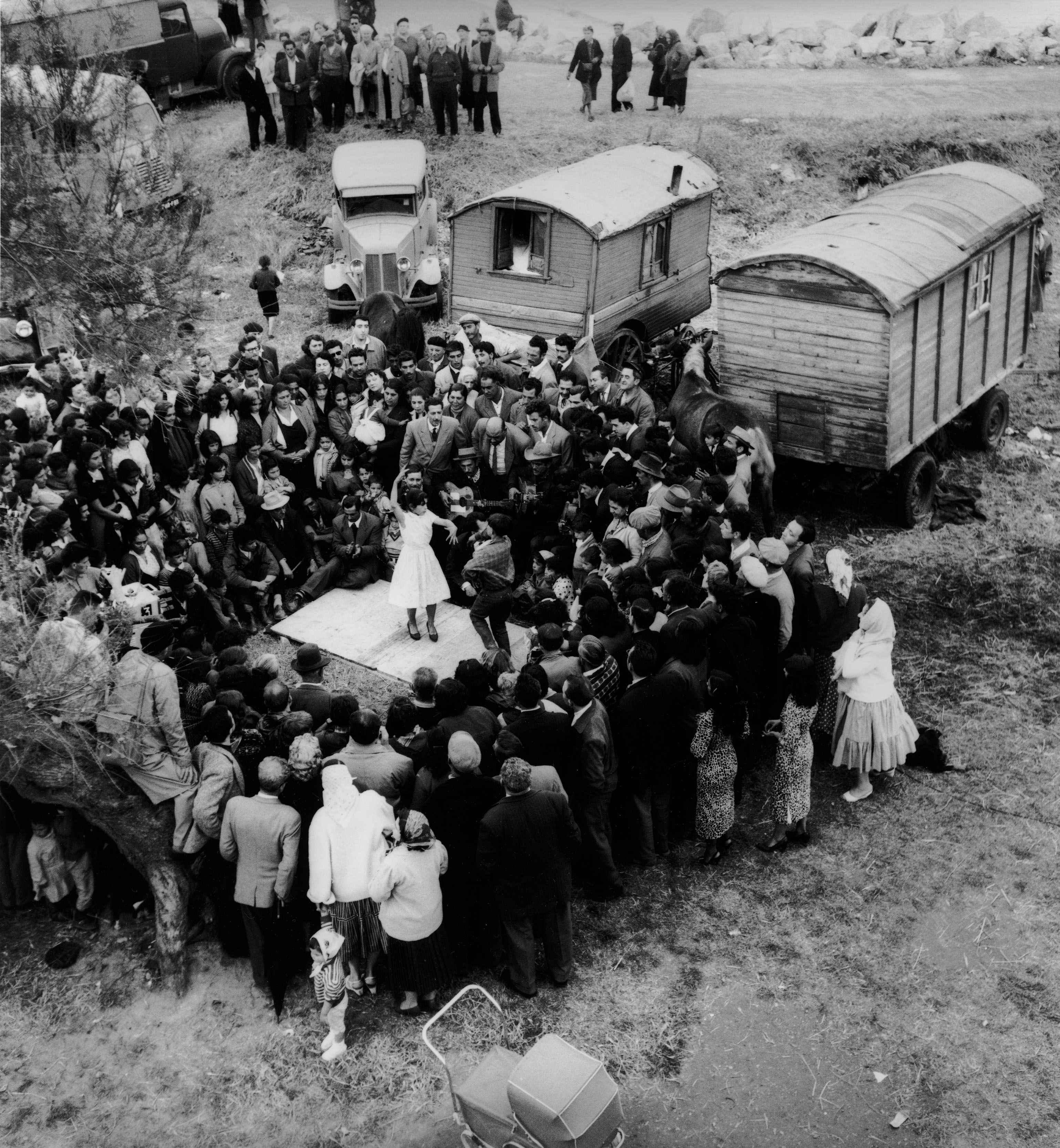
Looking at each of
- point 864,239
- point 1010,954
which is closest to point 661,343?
point 864,239

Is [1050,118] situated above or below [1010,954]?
above

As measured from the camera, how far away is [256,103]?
22.1 m

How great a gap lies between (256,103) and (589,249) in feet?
35.4

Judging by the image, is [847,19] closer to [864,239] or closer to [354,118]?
[354,118]

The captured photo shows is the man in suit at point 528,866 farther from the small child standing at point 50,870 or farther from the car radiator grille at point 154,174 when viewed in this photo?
the car radiator grille at point 154,174

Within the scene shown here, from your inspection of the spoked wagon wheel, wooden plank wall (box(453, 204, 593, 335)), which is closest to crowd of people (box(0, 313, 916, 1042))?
wooden plank wall (box(453, 204, 593, 335))

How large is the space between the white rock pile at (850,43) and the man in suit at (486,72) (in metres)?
7.64

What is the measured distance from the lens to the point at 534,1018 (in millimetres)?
6879

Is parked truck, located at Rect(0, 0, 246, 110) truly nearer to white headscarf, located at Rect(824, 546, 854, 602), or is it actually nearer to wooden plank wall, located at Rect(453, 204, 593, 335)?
wooden plank wall, located at Rect(453, 204, 593, 335)

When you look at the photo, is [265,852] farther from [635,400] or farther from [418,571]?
[635,400]

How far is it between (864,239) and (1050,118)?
1423cm

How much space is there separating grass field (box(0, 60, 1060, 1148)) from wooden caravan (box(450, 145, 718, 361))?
6.10m

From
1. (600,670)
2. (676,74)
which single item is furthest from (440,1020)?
(676,74)

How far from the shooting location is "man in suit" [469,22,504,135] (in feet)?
71.8
